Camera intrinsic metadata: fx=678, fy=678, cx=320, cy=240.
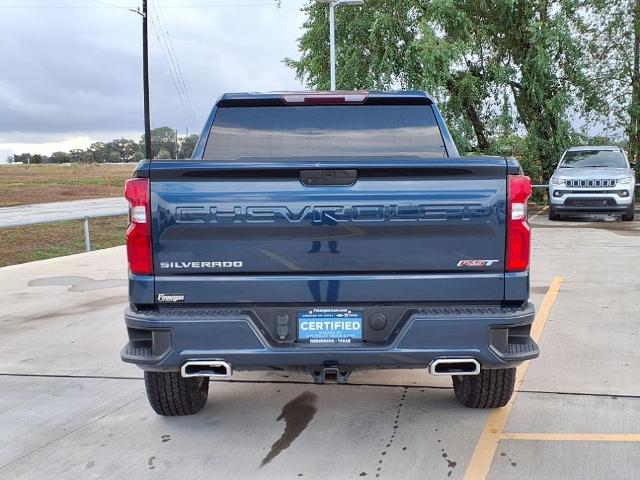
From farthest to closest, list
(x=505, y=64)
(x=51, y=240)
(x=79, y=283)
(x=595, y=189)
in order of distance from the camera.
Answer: (x=505, y=64)
(x=51, y=240)
(x=595, y=189)
(x=79, y=283)

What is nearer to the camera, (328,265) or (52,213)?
(328,265)

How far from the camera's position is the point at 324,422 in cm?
413

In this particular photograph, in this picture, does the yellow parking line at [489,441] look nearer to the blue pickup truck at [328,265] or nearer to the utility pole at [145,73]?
the blue pickup truck at [328,265]

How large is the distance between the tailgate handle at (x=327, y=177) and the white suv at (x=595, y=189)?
1417 centimetres

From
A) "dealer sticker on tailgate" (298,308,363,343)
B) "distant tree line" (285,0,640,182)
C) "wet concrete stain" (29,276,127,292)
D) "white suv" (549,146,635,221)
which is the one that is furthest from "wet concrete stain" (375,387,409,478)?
"distant tree line" (285,0,640,182)

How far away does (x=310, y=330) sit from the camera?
3.37 meters

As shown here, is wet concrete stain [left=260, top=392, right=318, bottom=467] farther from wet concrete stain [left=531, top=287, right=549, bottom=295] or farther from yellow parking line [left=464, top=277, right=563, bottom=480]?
wet concrete stain [left=531, top=287, right=549, bottom=295]

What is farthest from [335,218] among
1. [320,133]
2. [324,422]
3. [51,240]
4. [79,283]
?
[51,240]

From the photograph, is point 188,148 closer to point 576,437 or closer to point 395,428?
point 395,428

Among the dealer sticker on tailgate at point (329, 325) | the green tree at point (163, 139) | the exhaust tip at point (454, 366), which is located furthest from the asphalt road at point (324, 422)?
the green tree at point (163, 139)

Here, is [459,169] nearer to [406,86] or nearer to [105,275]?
[105,275]

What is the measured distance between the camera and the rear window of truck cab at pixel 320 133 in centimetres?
448

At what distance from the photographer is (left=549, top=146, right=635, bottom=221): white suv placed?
15922 mm

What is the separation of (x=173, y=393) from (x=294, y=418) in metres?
0.76
